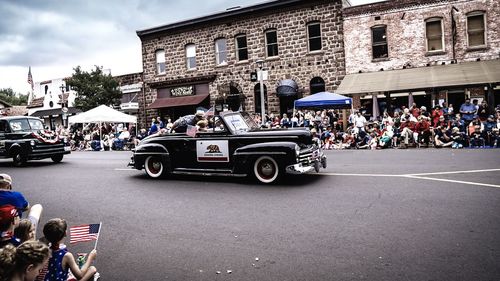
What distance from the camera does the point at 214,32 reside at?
2667 cm

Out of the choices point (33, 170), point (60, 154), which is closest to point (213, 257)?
point (33, 170)

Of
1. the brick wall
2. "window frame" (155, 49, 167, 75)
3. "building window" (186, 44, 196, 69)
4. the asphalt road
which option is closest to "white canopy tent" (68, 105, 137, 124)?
"window frame" (155, 49, 167, 75)

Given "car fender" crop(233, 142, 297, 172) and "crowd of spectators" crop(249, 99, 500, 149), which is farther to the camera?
"crowd of spectators" crop(249, 99, 500, 149)

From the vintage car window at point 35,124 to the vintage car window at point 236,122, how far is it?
33.1ft

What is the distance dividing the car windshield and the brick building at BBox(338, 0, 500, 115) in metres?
15.4

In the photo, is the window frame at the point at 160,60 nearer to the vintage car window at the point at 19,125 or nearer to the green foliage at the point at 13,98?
the vintage car window at the point at 19,125

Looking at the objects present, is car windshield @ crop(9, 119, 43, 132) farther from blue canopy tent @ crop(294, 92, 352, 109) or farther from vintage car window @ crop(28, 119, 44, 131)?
blue canopy tent @ crop(294, 92, 352, 109)

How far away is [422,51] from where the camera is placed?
70.3 feet

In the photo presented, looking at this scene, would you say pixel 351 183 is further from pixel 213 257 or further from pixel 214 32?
pixel 214 32

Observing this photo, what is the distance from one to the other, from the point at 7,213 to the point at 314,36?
2235 centimetres

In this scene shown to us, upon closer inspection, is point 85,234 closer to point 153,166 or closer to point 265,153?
point 265,153

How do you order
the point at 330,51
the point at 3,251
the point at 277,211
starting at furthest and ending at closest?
the point at 330,51 → the point at 277,211 → the point at 3,251

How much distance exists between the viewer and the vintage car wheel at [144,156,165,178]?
394 inches

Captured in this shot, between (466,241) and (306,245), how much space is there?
6.28 ft
